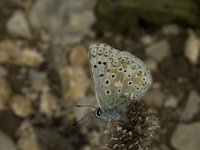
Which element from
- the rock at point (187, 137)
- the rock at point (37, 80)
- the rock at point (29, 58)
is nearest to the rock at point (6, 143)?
the rock at point (37, 80)

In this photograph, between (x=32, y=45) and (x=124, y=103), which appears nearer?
(x=124, y=103)

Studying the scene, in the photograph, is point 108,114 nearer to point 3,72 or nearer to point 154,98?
point 154,98

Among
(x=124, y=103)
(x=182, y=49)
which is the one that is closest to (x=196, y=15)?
(x=182, y=49)

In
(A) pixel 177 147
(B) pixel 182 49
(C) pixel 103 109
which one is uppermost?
(C) pixel 103 109

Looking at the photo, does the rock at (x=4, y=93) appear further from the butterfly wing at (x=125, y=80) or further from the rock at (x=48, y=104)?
the butterfly wing at (x=125, y=80)

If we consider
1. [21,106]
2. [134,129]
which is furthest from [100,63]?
[21,106]

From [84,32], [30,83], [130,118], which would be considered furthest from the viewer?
[84,32]

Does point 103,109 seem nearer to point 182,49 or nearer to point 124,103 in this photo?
point 124,103
